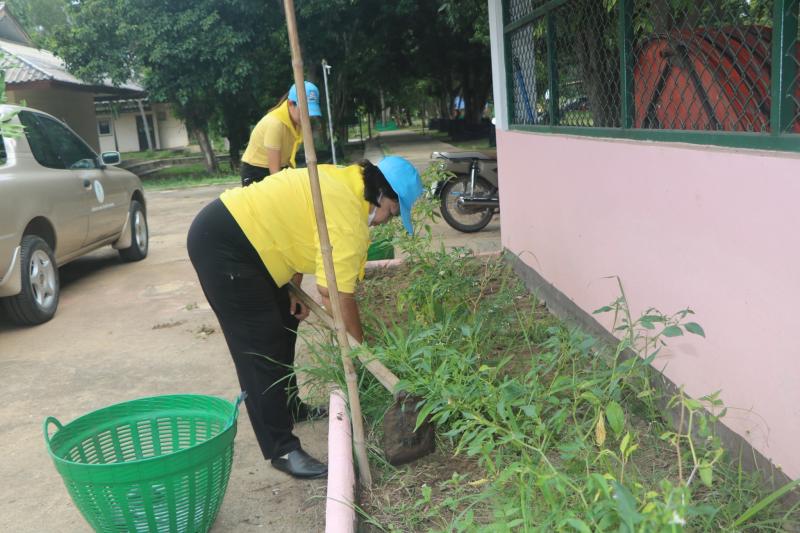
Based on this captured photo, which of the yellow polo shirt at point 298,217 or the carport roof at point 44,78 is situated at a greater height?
the carport roof at point 44,78

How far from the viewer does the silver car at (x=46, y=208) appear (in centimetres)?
537

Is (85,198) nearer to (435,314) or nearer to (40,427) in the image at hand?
(40,427)

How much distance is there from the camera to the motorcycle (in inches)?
319

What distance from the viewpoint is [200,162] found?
28156 mm

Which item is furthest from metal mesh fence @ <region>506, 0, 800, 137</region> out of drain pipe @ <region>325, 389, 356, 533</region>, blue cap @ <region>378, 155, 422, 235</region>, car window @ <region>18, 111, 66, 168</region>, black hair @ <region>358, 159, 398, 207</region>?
car window @ <region>18, 111, 66, 168</region>

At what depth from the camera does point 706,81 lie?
2.91 meters

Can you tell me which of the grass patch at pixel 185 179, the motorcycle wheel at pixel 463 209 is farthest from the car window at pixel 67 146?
the grass patch at pixel 185 179

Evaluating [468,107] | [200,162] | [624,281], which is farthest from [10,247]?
[468,107]

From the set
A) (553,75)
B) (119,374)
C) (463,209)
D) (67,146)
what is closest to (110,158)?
(67,146)

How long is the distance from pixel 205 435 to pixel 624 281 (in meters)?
2.02

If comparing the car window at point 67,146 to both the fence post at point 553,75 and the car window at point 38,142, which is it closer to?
the car window at point 38,142

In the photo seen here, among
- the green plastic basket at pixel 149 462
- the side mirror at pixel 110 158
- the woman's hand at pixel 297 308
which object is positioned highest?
the side mirror at pixel 110 158

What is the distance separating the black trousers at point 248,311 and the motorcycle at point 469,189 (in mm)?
5125

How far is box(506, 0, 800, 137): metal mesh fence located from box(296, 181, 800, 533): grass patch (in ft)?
2.68
